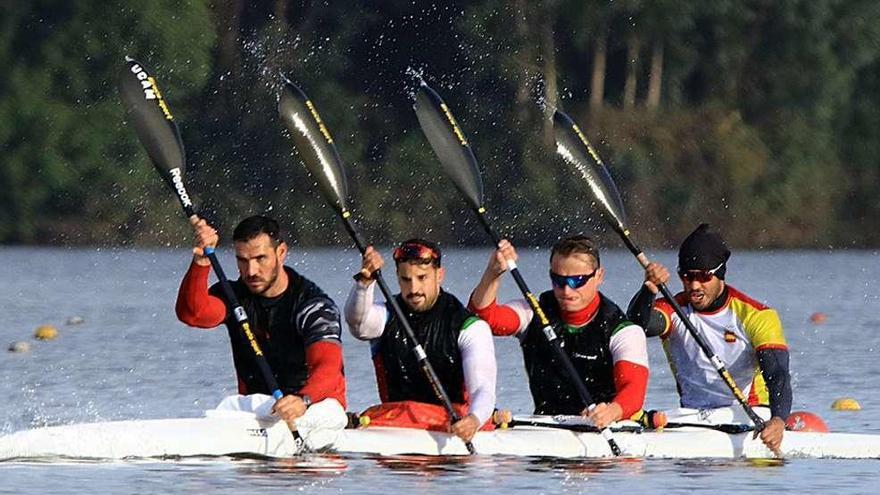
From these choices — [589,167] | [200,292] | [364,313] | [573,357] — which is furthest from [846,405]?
[200,292]

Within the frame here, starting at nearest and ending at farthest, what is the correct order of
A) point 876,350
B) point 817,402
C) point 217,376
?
point 817,402 < point 217,376 < point 876,350

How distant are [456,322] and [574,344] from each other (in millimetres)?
830

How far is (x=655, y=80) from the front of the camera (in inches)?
2290

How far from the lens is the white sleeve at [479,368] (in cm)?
1492

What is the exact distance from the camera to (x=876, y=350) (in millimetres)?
27297

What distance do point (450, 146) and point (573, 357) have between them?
2198mm

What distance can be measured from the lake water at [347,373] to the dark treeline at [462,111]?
4.45 m

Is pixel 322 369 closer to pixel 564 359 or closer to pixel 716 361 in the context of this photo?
pixel 564 359

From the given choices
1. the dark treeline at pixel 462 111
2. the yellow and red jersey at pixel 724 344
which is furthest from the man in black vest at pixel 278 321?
the dark treeline at pixel 462 111

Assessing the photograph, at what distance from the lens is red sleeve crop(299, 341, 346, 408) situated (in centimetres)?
1478

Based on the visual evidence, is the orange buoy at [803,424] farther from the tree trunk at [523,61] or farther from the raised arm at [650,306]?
the tree trunk at [523,61]

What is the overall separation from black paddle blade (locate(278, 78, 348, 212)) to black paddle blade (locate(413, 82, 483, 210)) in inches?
31.5

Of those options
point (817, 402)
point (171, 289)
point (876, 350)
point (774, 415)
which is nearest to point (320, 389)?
point (774, 415)

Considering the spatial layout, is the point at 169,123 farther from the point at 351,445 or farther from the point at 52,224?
the point at 52,224
